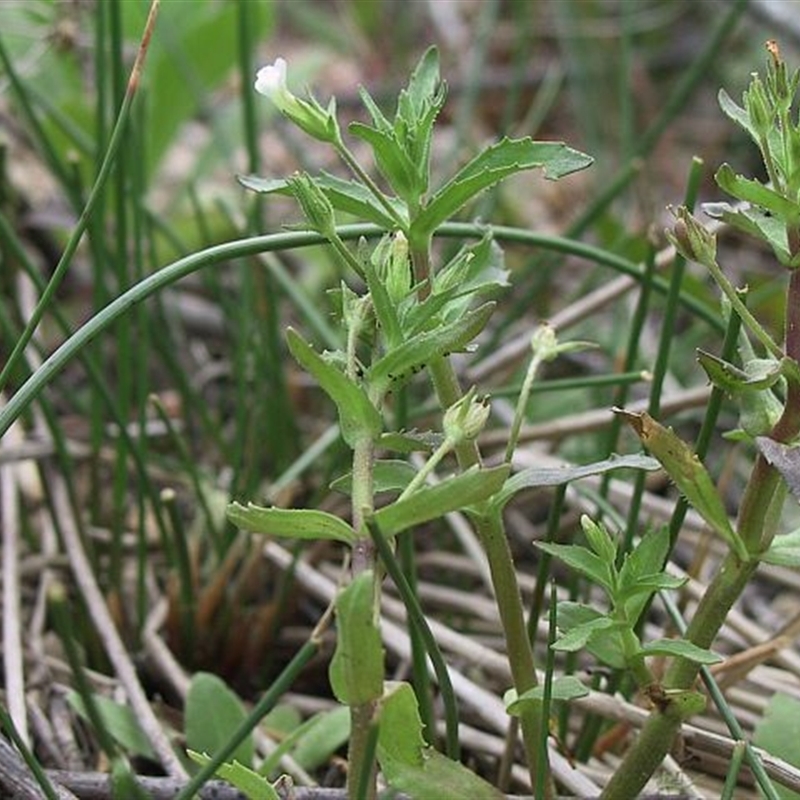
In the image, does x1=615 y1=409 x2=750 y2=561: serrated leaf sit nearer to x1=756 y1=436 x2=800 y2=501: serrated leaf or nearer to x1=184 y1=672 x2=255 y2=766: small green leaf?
x1=756 y1=436 x2=800 y2=501: serrated leaf

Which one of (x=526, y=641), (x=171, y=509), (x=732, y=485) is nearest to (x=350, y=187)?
(x=526, y=641)

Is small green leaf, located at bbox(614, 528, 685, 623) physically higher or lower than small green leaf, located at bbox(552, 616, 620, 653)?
higher

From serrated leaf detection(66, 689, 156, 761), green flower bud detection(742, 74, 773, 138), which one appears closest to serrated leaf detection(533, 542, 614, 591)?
green flower bud detection(742, 74, 773, 138)

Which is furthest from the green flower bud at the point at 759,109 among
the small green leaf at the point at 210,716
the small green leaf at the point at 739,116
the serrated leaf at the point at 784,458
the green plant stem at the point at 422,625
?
the small green leaf at the point at 210,716

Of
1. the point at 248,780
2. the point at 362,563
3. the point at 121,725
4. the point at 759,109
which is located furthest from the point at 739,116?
the point at 121,725

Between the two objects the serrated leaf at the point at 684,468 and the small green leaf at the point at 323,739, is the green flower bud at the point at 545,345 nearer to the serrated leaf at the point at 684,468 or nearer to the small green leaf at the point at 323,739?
the serrated leaf at the point at 684,468

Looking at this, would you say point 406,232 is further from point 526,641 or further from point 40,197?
point 40,197
